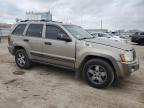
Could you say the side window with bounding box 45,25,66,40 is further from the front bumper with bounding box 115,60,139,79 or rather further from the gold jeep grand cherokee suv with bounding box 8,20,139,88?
the front bumper with bounding box 115,60,139,79

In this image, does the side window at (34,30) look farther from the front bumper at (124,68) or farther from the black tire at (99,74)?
the front bumper at (124,68)

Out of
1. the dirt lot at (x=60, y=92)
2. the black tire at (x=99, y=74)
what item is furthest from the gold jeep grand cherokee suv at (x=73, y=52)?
the dirt lot at (x=60, y=92)

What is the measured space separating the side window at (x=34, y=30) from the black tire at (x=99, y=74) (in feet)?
7.32

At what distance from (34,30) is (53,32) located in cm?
94

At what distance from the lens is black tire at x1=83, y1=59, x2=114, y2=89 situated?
4941 mm

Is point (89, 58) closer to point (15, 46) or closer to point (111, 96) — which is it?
point (111, 96)

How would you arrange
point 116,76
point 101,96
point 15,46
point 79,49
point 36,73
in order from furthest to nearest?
1. point 15,46
2. point 36,73
3. point 79,49
4. point 116,76
5. point 101,96

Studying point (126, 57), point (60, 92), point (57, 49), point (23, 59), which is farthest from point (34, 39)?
point (126, 57)

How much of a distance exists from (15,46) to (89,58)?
3274 mm

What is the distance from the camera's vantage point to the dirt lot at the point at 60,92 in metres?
4.11

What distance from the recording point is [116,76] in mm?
4996

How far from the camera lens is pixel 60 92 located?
4797mm

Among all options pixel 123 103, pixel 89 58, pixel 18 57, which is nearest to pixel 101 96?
pixel 123 103

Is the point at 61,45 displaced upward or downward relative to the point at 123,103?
upward
